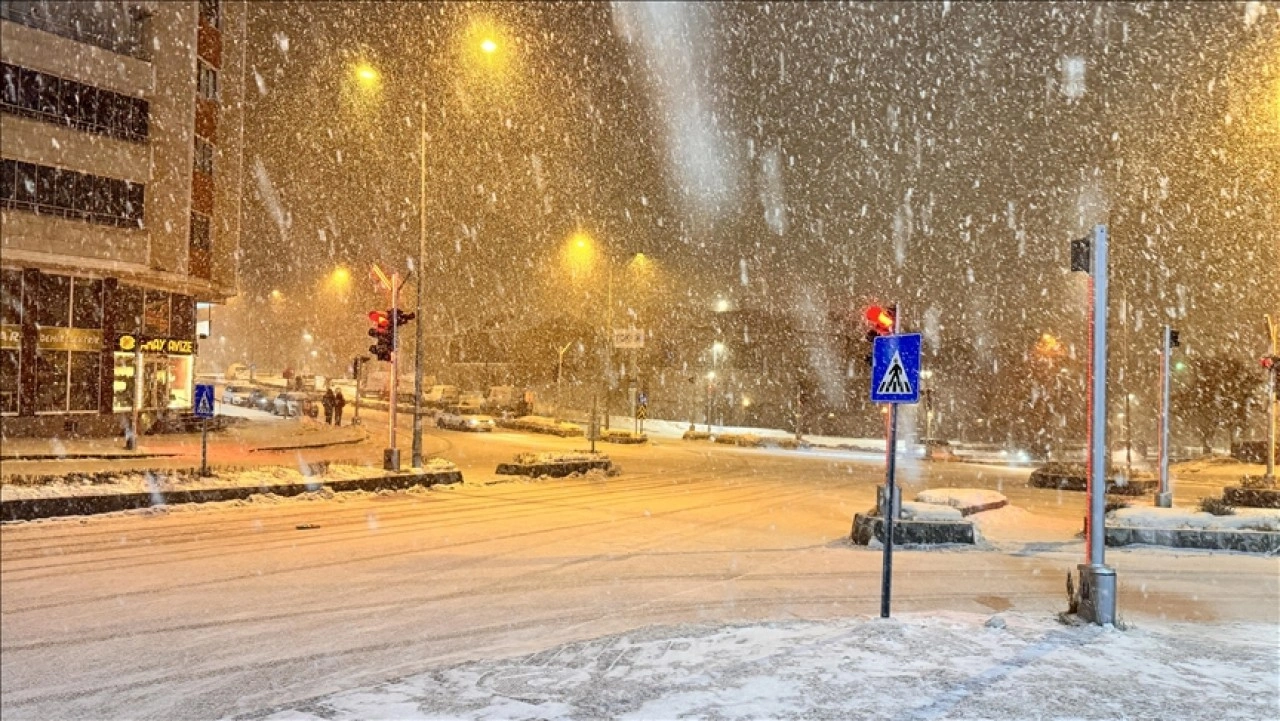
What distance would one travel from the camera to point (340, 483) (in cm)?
1752

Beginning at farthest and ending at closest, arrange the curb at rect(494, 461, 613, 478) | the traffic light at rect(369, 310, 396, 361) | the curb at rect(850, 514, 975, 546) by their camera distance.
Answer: the curb at rect(494, 461, 613, 478)
the traffic light at rect(369, 310, 396, 361)
the curb at rect(850, 514, 975, 546)

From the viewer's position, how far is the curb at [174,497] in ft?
9.25

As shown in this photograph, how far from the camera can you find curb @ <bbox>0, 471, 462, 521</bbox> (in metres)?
2.82

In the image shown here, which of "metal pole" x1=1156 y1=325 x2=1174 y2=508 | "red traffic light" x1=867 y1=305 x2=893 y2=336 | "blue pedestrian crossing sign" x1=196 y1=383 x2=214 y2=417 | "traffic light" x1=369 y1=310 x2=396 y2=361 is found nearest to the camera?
"blue pedestrian crossing sign" x1=196 y1=383 x2=214 y2=417

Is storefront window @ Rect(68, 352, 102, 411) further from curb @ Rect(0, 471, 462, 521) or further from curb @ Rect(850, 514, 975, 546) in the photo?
curb @ Rect(850, 514, 975, 546)

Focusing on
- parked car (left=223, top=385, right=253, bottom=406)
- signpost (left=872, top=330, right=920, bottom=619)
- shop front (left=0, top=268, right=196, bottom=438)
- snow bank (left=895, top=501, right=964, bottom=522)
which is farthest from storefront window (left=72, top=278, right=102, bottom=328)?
snow bank (left=895, top=501, right=964, bottom=522)

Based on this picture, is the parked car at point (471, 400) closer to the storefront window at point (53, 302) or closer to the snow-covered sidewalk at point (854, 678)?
the snow-covered sidewalk at point (854, 678)

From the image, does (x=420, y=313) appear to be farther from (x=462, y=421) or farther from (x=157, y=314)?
(x=462, y=421)

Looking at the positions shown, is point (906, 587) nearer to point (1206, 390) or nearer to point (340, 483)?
point (340, 483)

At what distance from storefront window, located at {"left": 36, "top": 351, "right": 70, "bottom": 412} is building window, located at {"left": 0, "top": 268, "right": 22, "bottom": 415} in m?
0.07

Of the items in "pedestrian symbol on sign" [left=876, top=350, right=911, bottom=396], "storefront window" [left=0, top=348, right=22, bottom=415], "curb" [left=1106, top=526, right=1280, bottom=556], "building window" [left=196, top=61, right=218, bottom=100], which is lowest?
"curb" [left=1106, top=526, right=1280, bottom=556]

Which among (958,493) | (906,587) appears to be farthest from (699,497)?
(906,587)

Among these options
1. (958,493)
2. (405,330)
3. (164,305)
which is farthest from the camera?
(405,330)

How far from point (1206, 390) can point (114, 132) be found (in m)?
78.6
